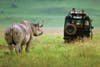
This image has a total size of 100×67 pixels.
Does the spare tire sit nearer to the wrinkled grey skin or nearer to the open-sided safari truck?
the open-sided safari truck

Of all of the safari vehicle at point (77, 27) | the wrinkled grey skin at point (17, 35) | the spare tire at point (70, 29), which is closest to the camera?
the wrinkled grey skin at point (17, 35)

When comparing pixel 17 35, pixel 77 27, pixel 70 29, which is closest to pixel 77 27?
pixel 77 27

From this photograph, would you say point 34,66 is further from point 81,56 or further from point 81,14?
point 81,14

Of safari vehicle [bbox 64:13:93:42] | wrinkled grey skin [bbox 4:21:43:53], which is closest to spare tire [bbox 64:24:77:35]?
safari vehicle [bbox 64:13:93:42]

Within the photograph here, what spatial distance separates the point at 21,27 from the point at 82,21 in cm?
1152

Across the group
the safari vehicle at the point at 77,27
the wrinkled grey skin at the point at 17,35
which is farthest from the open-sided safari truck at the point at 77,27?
the wrinkled grey skin at the point at 17,35

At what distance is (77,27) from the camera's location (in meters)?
31.3

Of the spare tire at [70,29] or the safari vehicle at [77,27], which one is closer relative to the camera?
the spare tire at [70,29]

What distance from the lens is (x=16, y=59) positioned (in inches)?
684

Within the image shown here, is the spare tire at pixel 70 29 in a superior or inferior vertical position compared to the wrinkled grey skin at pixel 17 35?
inferior

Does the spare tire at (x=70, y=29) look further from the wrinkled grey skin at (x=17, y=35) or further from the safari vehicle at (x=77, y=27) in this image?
the wrinkled grey skin at (x=17, y=35)

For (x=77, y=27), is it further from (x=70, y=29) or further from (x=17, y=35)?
(x=17, y=35)

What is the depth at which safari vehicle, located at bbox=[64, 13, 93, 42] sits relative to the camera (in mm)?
30547

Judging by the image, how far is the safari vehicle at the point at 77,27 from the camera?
30.5 m
